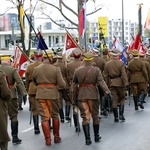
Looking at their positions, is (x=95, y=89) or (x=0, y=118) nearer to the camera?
(x=0, y=118)

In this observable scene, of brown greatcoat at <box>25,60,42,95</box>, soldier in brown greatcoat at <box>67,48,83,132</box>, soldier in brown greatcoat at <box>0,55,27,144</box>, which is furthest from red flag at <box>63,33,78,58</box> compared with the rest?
soldier in brown greatcoat at <box>0,55,27,144</box>

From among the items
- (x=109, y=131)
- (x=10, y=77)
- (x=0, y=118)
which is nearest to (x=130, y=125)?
(x=109, y=131)

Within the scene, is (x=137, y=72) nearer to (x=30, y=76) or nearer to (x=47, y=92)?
(x=30, y=76)

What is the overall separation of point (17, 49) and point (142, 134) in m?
4.04

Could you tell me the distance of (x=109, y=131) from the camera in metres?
10.9

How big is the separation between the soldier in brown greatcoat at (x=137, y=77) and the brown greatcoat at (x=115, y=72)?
1.89 meters

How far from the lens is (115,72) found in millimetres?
12070

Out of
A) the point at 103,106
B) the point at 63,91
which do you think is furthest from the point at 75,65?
the point at 103,106

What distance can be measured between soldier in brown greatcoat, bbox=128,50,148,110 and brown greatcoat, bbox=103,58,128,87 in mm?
1890

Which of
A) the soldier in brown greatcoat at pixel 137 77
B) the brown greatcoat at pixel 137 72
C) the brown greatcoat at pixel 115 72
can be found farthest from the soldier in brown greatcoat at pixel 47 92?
the brown greatcoat at pixel 137 72

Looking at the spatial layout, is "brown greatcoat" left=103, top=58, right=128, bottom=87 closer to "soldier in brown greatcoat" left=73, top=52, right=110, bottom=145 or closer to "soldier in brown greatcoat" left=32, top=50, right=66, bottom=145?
"soldier in brown greatcoat" left=73, top=52, right=110, bottom=145

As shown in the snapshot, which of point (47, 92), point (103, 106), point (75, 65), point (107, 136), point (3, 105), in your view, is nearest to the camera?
point (3, 105)

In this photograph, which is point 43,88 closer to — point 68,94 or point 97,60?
point 68,94

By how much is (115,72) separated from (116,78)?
0.16 m
